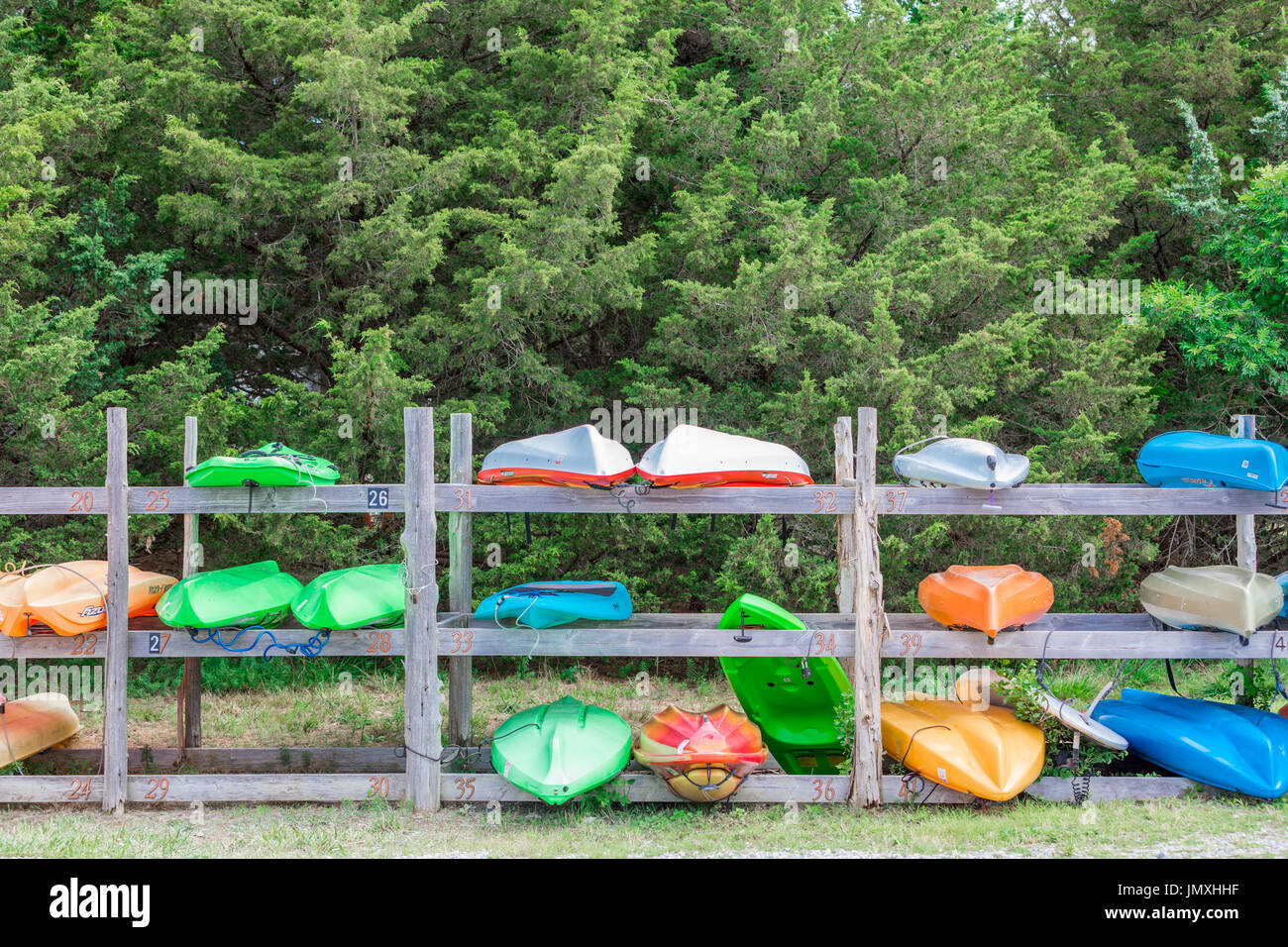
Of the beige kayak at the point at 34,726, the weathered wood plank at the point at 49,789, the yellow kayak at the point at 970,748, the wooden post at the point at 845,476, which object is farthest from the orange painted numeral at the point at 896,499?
the beige kayak at the point at 34,726

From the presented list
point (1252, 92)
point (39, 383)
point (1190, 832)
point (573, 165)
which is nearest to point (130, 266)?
point (39, 383)

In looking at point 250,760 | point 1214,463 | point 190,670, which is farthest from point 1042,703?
point 190,670

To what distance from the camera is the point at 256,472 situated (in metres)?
6.25

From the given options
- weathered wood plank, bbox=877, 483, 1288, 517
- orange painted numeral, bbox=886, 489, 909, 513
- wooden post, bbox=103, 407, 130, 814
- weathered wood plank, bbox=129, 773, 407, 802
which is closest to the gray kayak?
weathered wood plank, bbox=877, 483, 1288, 517

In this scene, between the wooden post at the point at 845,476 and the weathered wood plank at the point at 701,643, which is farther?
the wooden post at the point at 845,476

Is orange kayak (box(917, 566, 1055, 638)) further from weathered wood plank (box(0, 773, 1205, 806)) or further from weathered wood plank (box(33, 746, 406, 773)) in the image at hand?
weathered wood plank (box(33, 746, 406, 773))

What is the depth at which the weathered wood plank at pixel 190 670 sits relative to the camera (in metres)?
7.46

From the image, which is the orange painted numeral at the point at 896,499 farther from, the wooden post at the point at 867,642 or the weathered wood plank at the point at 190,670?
the weathered wood plank at the point at 190,670

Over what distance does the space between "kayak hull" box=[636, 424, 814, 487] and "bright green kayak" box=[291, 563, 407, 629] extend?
1956mm

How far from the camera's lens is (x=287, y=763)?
7504 millimetres

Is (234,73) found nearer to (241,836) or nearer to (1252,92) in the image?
(241,836)

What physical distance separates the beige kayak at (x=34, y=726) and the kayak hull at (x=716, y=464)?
16.1ft

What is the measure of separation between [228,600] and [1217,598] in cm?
658

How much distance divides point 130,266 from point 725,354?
6.96 m
